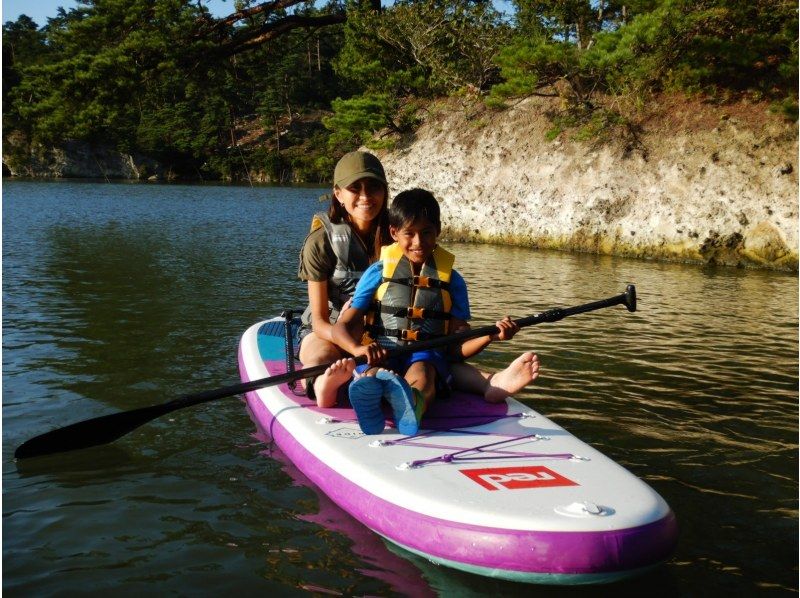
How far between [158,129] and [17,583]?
55.3m

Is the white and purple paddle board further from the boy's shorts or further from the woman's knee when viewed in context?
the woman's knee

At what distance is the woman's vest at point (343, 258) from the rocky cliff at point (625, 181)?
9.68 metres

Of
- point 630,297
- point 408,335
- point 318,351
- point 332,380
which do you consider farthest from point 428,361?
point 630,297

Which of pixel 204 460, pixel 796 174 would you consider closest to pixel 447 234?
pixel 796 174

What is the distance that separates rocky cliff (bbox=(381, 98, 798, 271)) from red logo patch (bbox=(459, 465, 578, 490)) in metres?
10.3

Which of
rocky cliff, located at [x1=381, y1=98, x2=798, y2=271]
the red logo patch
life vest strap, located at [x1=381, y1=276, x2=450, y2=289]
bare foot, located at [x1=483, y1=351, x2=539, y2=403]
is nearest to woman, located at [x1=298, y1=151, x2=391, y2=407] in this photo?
life vest strap, located at [x1=381, y1=276, x2=450, y2=289]

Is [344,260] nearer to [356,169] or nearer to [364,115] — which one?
[356,169]

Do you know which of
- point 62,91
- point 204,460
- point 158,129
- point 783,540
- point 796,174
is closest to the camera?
point 783,540

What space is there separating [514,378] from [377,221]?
127 cm

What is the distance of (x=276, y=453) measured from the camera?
173 inches

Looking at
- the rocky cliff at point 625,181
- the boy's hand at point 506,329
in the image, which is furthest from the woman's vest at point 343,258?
the rocky cliff at point 625,181

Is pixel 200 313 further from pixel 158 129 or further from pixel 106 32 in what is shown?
pixel 158 129

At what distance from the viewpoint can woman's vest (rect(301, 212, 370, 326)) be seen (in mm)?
4574

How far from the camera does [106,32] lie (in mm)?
16422
